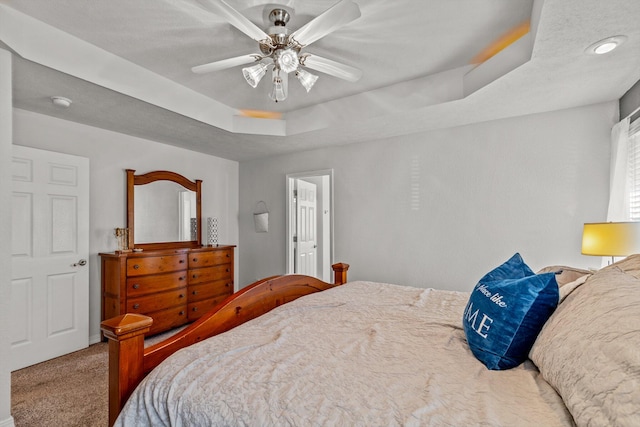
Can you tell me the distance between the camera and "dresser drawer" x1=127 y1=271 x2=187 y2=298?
10.6 feet

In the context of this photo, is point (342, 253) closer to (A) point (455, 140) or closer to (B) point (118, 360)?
(A) point (455, 140)

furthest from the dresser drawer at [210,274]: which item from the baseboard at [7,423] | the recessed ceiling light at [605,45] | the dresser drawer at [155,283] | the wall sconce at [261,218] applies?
the recessed ceiling light at [605,45]

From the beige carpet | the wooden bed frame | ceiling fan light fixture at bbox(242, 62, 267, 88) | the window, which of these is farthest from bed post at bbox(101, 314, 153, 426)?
the window

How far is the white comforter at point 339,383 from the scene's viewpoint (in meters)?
0.84

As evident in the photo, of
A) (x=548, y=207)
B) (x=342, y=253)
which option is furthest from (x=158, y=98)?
(x=548, y=207)

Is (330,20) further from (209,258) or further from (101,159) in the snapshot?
(209,258)

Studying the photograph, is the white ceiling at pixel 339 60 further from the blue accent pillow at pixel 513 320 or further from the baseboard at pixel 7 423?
the baseboard at pixel 7 423

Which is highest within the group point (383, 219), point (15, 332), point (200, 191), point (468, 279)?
point (200, 191)

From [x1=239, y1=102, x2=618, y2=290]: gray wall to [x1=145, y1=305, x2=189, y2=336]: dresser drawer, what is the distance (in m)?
1.99

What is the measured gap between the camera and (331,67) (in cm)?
209

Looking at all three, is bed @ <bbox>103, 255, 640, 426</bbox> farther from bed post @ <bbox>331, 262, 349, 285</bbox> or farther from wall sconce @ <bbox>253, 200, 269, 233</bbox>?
wall sconce @ <bbox>253, 200, 269, 233</bbox>

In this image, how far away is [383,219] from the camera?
3746 mm

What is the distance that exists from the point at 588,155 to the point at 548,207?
538mm

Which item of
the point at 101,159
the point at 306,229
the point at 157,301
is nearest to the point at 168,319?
the point at 157,301
